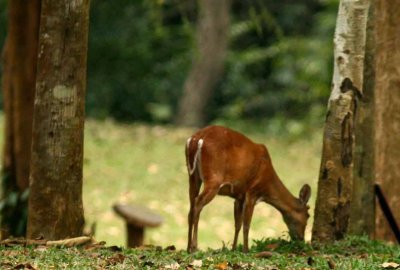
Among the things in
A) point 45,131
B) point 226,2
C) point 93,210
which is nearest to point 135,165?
point 93,210

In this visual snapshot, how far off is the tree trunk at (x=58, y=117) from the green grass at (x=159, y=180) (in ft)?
25.2

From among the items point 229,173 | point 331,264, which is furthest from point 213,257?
point 331,264

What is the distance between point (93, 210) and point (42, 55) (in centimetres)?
1066

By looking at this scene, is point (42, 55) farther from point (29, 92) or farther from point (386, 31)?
point (386, 31)

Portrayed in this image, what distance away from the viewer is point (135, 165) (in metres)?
22.4

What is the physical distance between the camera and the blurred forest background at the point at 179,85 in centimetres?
2292

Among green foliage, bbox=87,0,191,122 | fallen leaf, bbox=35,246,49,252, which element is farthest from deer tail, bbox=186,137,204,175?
green foliage, bbox=87,0,191,122

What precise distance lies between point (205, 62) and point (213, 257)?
21169mm

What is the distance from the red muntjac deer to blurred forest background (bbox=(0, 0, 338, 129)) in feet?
62.6

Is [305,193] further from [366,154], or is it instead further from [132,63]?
[132,63]

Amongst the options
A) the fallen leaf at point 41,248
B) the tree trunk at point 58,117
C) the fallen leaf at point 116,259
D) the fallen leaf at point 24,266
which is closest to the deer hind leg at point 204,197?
the fallen leaf at point 116,259

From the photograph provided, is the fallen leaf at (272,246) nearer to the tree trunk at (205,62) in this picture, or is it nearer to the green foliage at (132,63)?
the tree trunk at (205,62)

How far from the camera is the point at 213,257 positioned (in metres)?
8.96

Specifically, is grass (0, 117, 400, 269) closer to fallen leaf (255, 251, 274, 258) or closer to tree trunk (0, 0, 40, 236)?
fallen leaf (255, 251, 274, 258)
